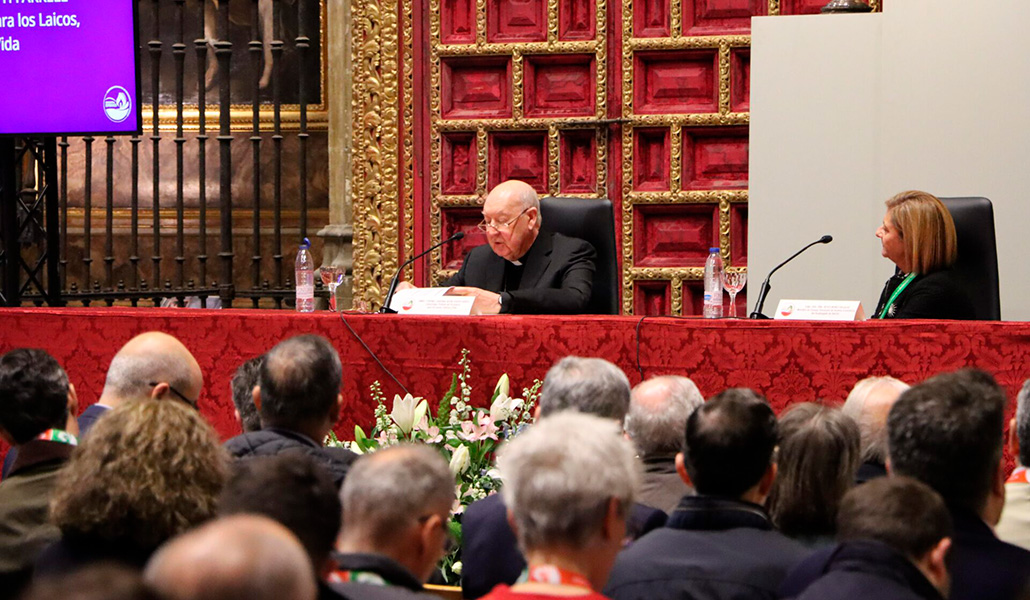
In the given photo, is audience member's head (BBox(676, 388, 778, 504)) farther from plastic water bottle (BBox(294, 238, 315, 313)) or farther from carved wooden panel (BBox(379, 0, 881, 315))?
carved wooden panel (BBox(379, 0, 881, 315))

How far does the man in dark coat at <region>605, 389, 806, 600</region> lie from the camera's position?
2.11 meters

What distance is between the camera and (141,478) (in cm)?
205

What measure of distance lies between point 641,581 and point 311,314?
Answer: 254cm

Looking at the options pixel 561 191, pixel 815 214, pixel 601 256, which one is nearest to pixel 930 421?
pixel 601 256

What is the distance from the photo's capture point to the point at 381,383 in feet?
14.4

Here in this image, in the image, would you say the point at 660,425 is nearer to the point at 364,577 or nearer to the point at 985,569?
the point at 985,569

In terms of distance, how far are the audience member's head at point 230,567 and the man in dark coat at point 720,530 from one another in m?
0.94

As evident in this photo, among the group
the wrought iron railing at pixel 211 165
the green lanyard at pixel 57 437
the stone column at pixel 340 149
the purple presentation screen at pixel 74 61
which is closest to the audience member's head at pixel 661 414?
the green lanyard at pixel 57 437

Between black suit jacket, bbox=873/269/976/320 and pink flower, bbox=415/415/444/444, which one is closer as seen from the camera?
pink flower, bbox=415/415/444/444

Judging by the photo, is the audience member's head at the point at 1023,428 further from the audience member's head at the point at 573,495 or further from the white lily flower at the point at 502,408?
the white lily flower at the point at 502,408

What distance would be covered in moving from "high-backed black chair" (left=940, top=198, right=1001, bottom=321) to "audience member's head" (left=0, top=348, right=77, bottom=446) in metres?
3.12

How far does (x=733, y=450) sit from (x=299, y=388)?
1.03 meters

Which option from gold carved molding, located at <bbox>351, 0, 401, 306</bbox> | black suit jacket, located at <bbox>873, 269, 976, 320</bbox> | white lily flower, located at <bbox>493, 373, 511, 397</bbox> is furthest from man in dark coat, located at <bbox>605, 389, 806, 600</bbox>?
gold carved molding, located at <bbox>351, 0, 401, 306</bbox>

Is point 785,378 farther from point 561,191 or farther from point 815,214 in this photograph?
point 561,191
